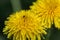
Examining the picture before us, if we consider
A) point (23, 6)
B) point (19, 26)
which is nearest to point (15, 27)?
point (19, 26)

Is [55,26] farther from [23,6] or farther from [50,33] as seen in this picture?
[23,6]

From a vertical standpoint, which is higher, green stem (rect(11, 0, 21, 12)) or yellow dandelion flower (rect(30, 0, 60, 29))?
green stem (rect(11, 0, 21, 12))

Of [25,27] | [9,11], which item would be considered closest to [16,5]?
[9,11]

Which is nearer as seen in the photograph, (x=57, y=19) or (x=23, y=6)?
(x=57, y=19)

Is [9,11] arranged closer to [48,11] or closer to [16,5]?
[16,5]

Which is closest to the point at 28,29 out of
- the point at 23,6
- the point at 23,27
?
the point at 23,27
